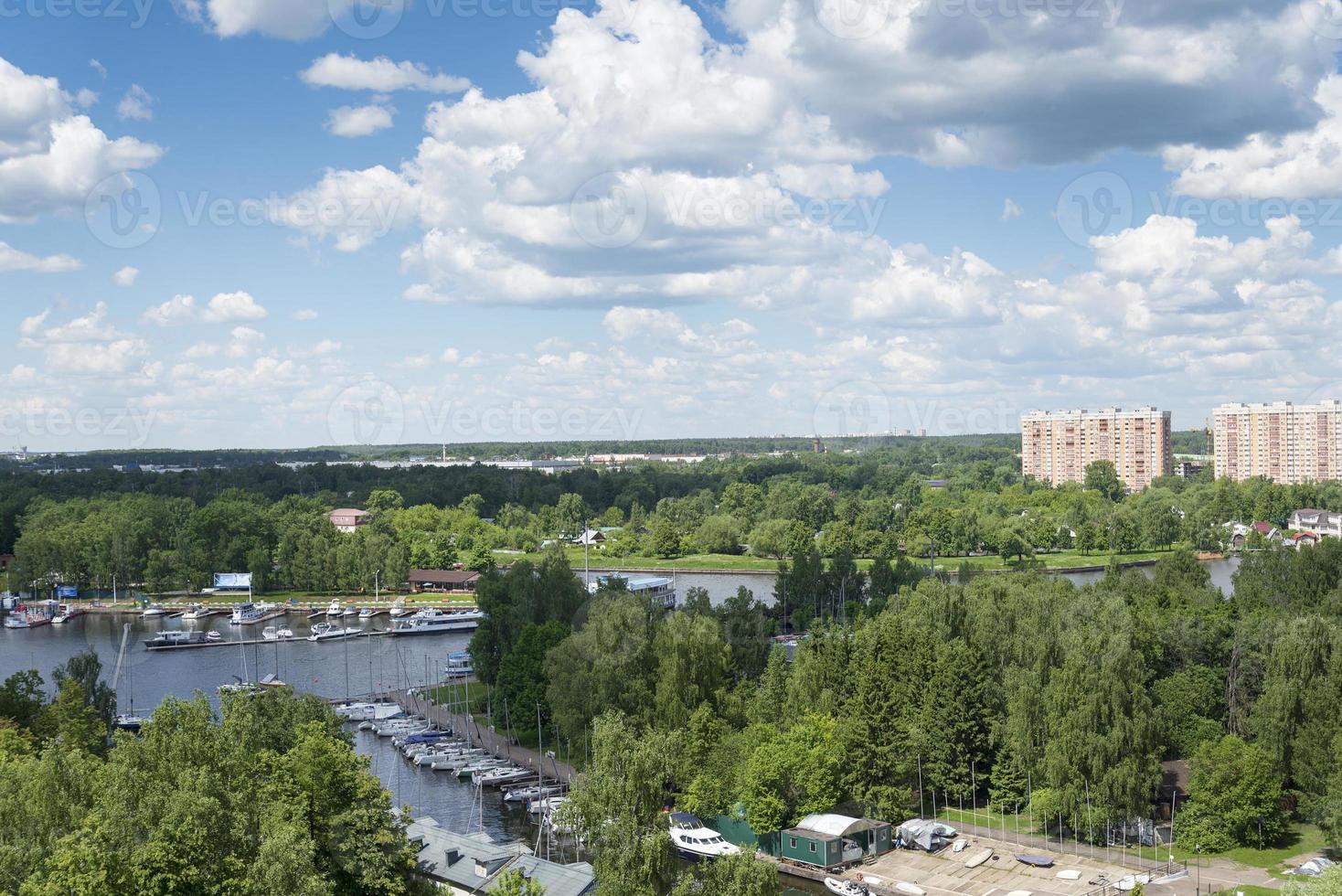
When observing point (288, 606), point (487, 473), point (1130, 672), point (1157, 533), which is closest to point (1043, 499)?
point (1157, 533)

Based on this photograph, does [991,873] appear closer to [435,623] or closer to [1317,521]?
[435,623]

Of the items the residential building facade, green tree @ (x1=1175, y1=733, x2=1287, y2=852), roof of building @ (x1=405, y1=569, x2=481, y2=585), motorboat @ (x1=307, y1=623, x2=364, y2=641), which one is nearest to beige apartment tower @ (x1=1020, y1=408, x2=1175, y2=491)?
the residential building facade

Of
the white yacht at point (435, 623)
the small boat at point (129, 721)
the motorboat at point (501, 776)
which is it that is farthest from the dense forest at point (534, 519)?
the small boat at point (129, 721)

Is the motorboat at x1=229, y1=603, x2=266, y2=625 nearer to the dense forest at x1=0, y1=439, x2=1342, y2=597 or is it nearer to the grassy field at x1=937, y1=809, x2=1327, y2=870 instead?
the dense forest at x1=0, y1=439, x2=1342, y2=597

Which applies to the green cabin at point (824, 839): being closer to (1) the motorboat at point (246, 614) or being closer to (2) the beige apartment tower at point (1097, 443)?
(1) the motorboat at point (246, 614)

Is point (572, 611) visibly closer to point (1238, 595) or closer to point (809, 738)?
point (809, 738)

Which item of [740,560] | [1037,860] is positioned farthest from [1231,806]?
[740,560]

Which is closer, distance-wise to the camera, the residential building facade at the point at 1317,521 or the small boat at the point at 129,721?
the small boat at the point at 129,721
